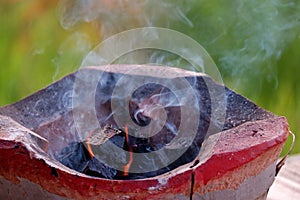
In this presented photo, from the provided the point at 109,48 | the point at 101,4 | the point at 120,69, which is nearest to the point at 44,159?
the point at 120,69

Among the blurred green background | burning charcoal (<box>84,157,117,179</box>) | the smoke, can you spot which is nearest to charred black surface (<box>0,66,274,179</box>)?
burning charcoal (<box>84,157,117,179</box>)

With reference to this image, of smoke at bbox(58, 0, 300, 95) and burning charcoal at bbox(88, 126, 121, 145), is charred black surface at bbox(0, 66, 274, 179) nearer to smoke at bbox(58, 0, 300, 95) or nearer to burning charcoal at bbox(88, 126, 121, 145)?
burning charcoal at bbox(88, 126, 121, 145)

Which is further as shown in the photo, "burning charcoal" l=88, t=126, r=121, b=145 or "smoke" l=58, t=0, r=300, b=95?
"smoke" l=58, t=0, r=300, b=95

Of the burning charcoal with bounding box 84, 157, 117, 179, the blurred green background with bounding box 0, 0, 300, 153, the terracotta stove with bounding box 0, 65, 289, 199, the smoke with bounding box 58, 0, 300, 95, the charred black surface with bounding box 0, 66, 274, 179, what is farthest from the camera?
the blurred green background with bounding box 0, 0, 300, 153

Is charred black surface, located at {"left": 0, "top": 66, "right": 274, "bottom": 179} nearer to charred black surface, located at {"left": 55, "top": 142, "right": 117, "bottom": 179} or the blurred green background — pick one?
charred black surface, located at {"left": 55, "top": 142, "right": 117, "bottom": 179}

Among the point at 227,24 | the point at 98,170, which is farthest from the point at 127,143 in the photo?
the point at 227,24

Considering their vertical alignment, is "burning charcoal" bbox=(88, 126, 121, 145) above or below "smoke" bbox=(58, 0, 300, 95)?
above

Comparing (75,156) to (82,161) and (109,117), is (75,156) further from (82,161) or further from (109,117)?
(109,117)

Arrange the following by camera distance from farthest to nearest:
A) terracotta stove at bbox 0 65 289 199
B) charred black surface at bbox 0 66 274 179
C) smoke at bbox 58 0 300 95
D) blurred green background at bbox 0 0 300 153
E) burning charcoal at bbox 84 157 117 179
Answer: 1. blurred green background at bbox 0 0 300 153
2. smoke at bbox 58 0 300 95
3. charred black surface at bbox 0 66 274 179
4. burning charcoal at bbox 84 157 117 179
5. terracotta stove at bbox 0 65 289 199
